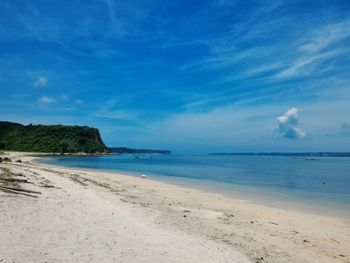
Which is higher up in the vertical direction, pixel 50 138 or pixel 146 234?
pixel 50 138

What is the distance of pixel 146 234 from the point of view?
9.24m

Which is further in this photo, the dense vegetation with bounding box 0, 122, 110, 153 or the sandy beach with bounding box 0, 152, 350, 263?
the dense vegetation with bounding box 0, 122, 110, 153

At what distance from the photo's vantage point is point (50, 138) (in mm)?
139500

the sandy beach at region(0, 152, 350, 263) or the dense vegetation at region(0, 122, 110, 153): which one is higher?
the dense vegetation at region(0, 122, 110, 153)

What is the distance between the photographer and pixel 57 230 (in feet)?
28.6

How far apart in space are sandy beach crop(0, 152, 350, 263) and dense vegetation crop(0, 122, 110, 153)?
121807mm

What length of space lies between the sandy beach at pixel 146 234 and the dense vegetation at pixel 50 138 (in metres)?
122

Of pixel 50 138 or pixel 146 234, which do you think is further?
pixel 50 138

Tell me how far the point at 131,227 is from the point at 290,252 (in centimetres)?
434

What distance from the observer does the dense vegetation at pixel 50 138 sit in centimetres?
12900

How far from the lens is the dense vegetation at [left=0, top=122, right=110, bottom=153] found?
12900cm

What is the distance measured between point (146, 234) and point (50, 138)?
139220mm

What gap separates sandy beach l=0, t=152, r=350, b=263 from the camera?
24.5ft

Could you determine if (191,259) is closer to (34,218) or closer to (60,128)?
(34,218)
